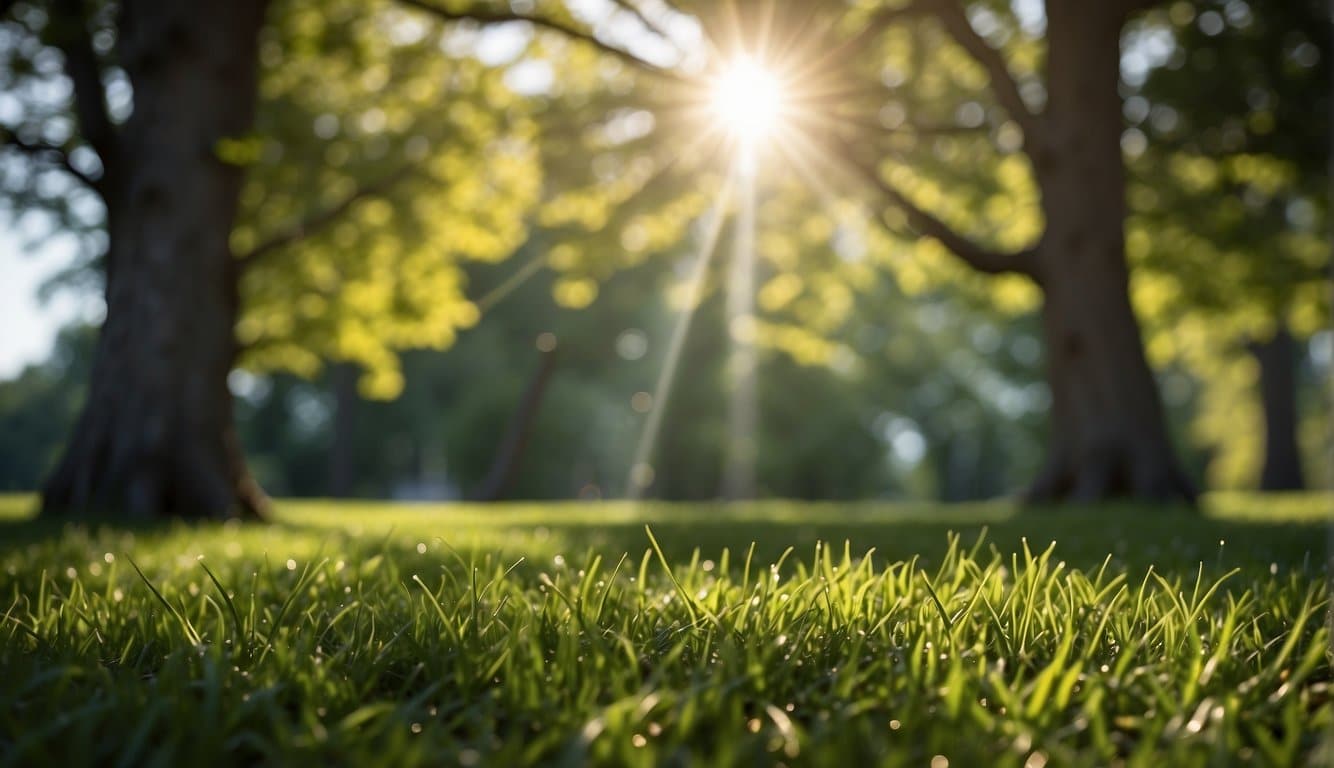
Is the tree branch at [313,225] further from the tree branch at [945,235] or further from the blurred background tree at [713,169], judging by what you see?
the tree branch at [945,235]

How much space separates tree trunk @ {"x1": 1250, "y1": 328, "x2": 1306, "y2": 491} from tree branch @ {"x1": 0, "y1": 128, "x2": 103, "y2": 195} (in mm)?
23183

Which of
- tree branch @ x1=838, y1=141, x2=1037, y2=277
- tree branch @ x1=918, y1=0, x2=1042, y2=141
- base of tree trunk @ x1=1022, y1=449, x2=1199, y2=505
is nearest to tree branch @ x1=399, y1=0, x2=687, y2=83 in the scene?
tree branch @ x1=838, y1=141, x2=1037, y2=277

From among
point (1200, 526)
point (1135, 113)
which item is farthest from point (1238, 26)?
point (1200, 526)

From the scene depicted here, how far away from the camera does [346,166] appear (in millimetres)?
13156

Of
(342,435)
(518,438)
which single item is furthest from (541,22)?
(342,435)

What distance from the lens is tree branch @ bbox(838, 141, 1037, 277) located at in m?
10.5

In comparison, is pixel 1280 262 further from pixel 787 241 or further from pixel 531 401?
pixel 531 401

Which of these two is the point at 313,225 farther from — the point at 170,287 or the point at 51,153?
the point at 51,153

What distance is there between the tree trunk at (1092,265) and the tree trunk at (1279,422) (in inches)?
559

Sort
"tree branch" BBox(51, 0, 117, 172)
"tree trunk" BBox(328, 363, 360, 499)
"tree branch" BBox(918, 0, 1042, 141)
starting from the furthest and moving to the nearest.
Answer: "tree trunk" BBox(328, 363, 360, 499), "tree branch" BBox(918, 0, 1042, 141), "tree branch" BBox(51, 0, 117, 172)

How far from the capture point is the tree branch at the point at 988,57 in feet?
33.6

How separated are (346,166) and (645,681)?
492 inches

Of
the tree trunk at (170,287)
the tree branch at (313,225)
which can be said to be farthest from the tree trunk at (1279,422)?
the tree trunk at (170,287)

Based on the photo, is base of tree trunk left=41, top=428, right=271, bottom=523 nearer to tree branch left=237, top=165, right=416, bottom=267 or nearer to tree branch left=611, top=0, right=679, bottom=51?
tree branch left=237, top=165, right=416, bottom=267
